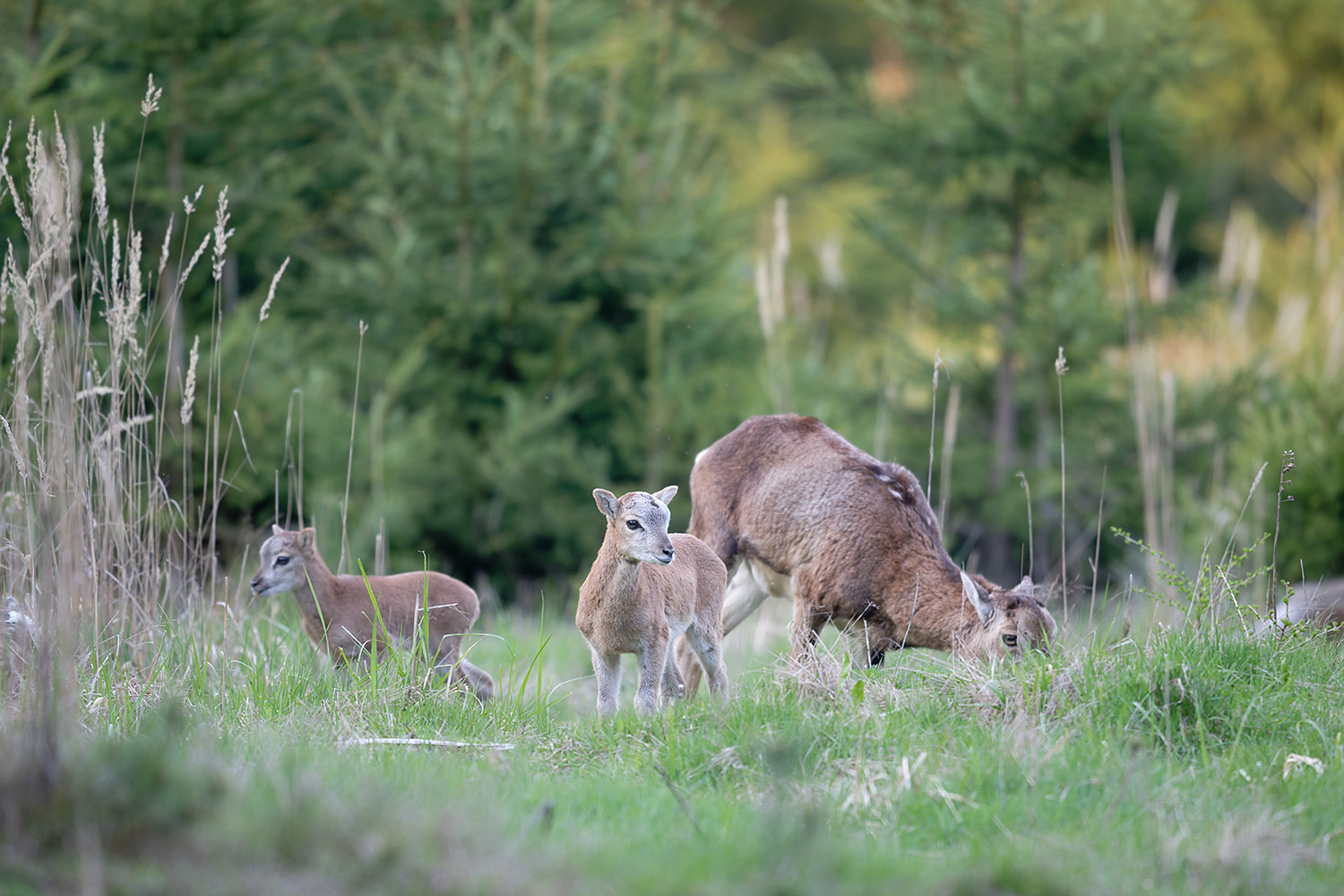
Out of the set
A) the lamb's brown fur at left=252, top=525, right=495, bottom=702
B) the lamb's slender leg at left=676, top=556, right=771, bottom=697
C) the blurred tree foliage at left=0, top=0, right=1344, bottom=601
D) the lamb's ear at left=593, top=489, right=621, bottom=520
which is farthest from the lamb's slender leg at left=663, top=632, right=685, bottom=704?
the blurred tree foliage at left=0, top=0, right=1344, bottom=601

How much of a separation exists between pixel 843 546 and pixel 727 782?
2.00 meters

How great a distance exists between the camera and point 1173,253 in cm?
2302

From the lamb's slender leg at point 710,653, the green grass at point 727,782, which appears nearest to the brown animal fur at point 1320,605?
the green grass at point 727,782

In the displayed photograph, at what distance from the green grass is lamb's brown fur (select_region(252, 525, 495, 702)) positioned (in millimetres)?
428

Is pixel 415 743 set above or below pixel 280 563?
below

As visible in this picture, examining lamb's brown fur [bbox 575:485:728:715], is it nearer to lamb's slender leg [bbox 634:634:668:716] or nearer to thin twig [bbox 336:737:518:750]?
lamb's slender leg [bbox 634:634:668:716]

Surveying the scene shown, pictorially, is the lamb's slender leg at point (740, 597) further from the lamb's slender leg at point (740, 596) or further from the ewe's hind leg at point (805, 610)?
the ewe's hind leg at point (805, 610)

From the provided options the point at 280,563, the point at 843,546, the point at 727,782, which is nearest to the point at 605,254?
the point at 280,563

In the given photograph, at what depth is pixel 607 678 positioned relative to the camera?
5.55 metres

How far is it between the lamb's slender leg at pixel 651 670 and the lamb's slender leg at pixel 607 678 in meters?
0.14

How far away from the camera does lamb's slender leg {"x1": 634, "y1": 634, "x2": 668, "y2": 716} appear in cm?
537

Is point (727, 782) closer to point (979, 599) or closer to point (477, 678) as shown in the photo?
point (979, 599)

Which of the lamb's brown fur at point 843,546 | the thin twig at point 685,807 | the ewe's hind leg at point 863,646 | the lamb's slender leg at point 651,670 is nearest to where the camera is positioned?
the thin twig at point 685,807

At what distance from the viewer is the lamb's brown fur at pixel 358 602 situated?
6.17m
